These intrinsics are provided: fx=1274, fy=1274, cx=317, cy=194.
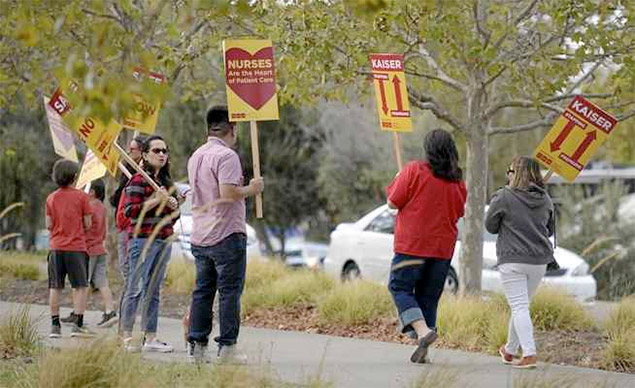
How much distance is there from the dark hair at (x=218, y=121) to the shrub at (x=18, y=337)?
7.42ft

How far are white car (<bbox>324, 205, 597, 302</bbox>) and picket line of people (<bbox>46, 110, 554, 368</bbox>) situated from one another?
7516mm

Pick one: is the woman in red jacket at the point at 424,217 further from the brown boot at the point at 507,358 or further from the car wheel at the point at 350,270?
the car wheel at the point at 350,270

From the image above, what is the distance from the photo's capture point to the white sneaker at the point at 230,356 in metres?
8.33

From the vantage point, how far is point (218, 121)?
9.73m

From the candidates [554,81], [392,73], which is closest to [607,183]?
[554,81]

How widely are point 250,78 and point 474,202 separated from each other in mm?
4777

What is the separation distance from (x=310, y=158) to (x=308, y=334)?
24.6m

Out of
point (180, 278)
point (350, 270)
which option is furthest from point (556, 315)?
point (350, 270)

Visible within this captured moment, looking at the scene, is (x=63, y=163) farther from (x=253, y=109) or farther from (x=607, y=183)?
(x=607, y=183)

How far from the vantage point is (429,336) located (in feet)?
32.4

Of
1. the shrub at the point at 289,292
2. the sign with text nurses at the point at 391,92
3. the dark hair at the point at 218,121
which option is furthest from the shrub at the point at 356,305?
the dark hair at the point at 218,121

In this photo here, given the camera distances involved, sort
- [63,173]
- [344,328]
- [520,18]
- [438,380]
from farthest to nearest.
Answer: [520,18]
[344,328]
[63,173]
[438,380]

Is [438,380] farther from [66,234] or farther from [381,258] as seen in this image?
[381,258]

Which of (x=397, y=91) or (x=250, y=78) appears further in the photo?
(x=397, y=91)
